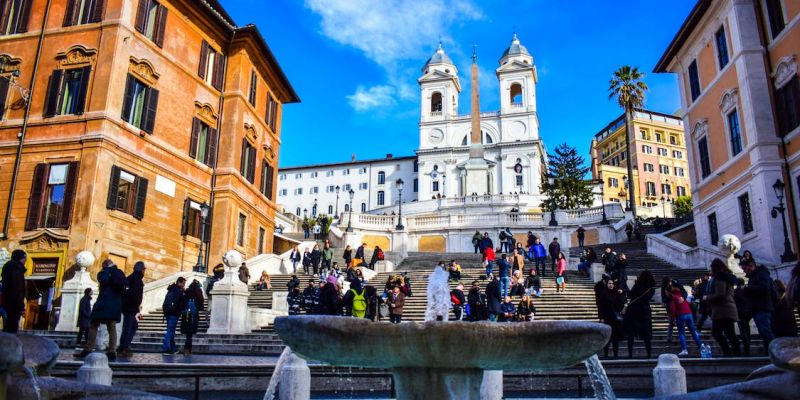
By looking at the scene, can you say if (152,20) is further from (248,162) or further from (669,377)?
(669,377)

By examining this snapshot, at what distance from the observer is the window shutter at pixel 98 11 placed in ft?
74.1

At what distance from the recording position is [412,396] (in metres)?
4.65

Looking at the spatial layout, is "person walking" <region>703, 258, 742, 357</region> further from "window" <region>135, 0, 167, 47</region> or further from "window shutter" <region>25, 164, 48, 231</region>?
"window" <region>135, 0, 167, 47</region>

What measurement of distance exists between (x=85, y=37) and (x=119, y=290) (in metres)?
16.3

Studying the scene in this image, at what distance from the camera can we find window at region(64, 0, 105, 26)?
2273 cm

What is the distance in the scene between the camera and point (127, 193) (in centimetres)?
2198

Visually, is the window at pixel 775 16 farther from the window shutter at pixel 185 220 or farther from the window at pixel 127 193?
the window at pixel 127 193

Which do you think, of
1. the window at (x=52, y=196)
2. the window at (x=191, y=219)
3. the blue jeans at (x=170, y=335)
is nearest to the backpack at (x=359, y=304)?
the blue jeans at (x=170, y=335)

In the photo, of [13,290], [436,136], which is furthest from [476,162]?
[13,290]

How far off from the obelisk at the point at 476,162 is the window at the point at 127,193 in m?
58.1

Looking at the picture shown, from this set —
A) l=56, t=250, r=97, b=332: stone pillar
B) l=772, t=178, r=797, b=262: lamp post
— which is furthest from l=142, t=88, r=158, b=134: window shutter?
l=772, t=178, r=797, b=262: lamp post

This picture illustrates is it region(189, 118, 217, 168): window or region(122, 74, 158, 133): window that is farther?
region(189, 118, 217, 168): window

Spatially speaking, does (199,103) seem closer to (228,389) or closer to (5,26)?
(5,26)

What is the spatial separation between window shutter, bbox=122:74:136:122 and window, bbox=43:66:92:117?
134 cm
